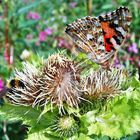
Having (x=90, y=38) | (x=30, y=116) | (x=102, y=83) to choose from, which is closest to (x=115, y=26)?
(x=90, y=38)

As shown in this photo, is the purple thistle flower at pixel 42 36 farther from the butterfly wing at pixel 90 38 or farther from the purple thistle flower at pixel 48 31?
the butterfly wing at pixel 90 38

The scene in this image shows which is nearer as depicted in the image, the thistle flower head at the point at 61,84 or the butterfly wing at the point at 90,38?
the thistle flower head at the point at 61,84

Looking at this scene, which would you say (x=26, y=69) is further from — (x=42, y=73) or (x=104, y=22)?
(x=104, y=22)

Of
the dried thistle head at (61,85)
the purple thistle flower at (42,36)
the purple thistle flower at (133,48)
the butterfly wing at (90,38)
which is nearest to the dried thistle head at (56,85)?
the dried thistle head at (61,85)

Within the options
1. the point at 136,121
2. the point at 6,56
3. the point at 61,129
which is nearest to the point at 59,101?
the point at 61,129

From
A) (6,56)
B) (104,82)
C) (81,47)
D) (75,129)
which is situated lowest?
(75,129)

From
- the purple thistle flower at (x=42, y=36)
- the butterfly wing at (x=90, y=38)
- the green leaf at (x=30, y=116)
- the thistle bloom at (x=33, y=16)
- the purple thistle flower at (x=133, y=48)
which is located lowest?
the green leaf at (x=30, y=116)
